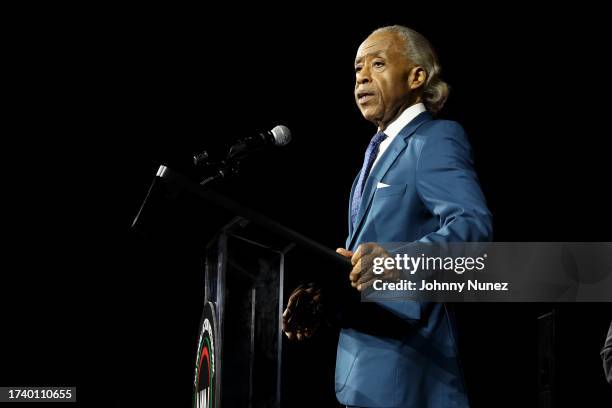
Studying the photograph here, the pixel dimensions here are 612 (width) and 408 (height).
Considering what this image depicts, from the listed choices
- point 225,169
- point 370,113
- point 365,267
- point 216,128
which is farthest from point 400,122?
point 216,128

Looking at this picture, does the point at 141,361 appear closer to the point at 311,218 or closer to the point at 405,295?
the point at 311,218

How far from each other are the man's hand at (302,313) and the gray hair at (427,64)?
59cm

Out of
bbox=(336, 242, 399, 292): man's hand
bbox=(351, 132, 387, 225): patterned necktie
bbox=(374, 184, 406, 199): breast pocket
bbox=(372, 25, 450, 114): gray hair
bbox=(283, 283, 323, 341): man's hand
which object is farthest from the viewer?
bbox=(372, 25, 450, 114): gray hair

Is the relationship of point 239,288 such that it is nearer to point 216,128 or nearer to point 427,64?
point 427,64

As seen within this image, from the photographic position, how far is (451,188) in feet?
4.58

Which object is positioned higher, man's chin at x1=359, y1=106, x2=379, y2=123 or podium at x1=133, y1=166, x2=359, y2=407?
man's chin at x1=359, y1=106, x2=379, y2=123

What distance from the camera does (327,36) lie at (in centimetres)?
346

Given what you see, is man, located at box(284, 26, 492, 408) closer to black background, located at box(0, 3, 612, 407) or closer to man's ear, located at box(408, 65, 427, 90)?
man's ear, located at box(408, 65, 427, 90)

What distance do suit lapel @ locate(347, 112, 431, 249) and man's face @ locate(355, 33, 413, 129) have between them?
11cm

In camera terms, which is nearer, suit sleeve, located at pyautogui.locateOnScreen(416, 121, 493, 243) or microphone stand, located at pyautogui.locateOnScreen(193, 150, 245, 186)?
suit sleeve, located at pyautogui.locateOnScreen(416, 121, 493, 243)

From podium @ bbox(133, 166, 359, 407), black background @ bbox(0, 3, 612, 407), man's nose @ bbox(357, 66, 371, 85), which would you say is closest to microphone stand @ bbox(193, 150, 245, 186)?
podium @ bbox(133, 166, 359, 407)

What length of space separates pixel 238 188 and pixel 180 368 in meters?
0.82

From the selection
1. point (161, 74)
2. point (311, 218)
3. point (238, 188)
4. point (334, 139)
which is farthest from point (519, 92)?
point (161, 74)

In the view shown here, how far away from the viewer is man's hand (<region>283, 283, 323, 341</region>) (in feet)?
4.45
